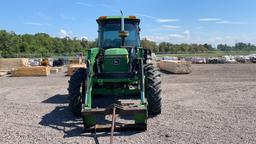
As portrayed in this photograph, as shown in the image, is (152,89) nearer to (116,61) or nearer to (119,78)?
(119,78)

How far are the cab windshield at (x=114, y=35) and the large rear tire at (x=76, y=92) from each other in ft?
5.04

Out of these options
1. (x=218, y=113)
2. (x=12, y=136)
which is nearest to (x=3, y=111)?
(x=12, y=136)

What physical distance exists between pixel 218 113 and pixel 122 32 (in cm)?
369

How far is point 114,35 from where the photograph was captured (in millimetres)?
10914

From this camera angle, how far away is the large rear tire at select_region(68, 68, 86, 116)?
9.61 metres

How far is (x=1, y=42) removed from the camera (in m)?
81.2

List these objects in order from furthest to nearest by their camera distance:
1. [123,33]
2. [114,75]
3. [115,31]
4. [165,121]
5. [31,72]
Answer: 1. [31,72]
2. [115,31]
3. [123,33]
4. [114,75]
5. [165,121]

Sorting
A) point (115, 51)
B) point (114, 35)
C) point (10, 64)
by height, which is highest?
point (114, 35)

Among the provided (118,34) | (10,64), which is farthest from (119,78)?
(10,64)

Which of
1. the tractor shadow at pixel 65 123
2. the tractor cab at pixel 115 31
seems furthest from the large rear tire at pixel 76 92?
the tractor cab at pixel 115 31

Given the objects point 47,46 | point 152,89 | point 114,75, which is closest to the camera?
point 152,89

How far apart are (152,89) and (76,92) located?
A: 208cm

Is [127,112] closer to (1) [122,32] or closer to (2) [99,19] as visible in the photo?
(1) [122,32]

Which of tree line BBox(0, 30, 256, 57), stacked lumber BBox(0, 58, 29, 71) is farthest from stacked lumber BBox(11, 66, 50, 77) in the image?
tree line BBox(0, 30, 256, 57)
